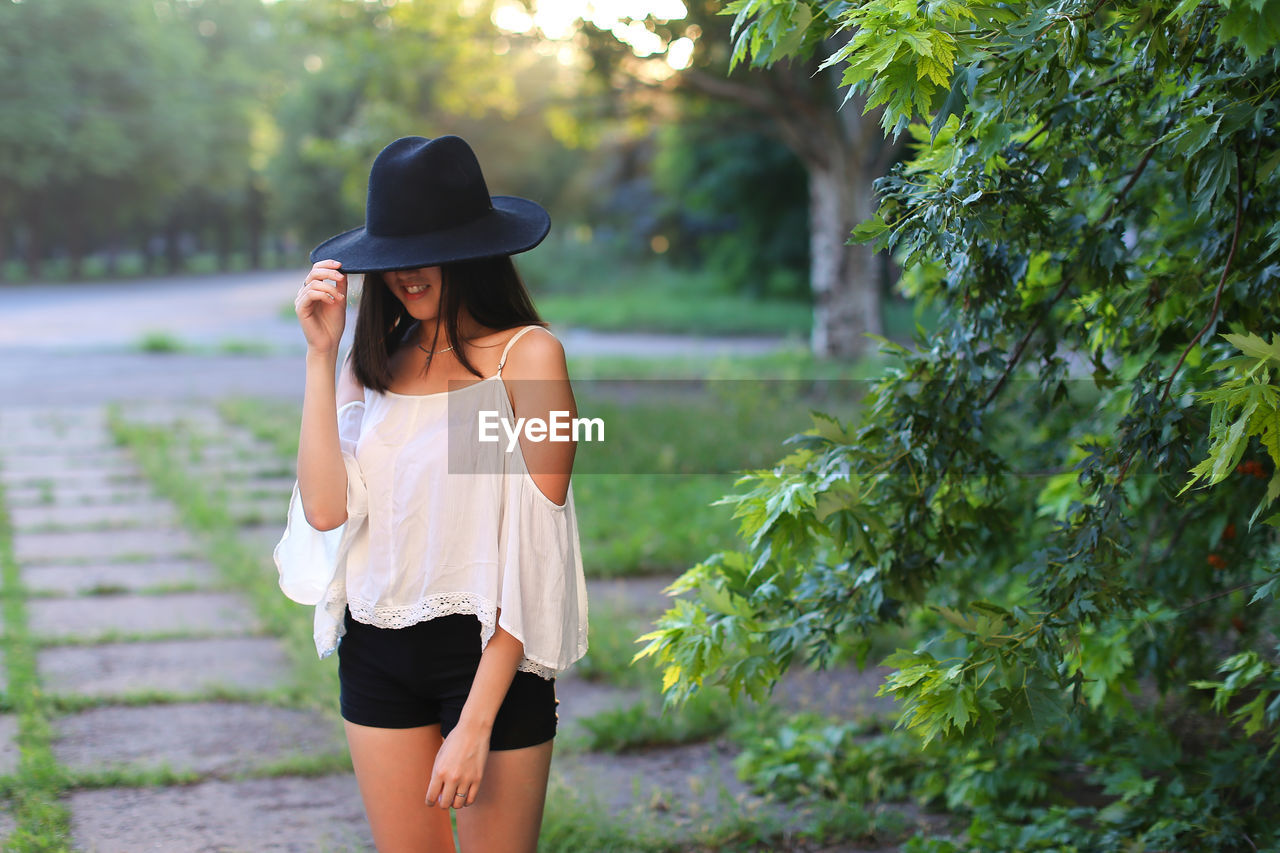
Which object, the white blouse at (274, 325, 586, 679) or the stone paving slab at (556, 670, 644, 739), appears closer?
the white blouse at (274, 325, 586, 679)

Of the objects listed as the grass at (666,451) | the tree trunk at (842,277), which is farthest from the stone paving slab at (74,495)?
the tree trunk at (842,277)

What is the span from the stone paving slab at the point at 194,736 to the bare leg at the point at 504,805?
74.5 inches

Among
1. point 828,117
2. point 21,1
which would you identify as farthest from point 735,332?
point 21,1

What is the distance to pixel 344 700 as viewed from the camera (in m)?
2.09

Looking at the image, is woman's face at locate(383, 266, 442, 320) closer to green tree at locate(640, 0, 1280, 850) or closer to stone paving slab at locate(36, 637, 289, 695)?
green tree at locate(640, 0, 1280, 850)

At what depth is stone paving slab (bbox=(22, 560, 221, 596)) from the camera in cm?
540

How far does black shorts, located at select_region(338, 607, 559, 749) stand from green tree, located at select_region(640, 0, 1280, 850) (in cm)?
53

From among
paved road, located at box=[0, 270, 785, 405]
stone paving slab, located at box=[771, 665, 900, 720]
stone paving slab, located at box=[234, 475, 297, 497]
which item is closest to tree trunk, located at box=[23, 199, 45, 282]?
paved road, located at box=[0, 270, 785, 405]

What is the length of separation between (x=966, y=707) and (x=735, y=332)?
1882 centimetres

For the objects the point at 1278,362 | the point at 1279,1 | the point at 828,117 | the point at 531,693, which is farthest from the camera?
the point at 828,117

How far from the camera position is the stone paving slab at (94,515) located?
21.5 ft

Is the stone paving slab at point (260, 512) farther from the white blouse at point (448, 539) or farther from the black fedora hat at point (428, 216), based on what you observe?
the black fedora hat at point (428, 216)

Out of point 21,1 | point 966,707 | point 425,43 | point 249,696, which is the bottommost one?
point 249,696

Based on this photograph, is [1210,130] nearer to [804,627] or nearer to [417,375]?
[804,627]
